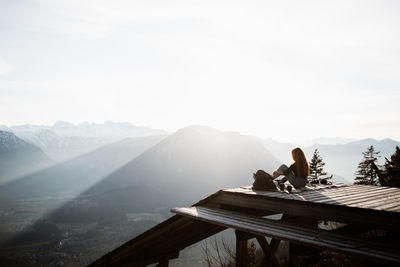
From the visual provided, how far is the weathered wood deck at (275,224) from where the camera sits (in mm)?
4078

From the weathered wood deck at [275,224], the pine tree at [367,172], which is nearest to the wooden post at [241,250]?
the weathered wood deck at [275,224]

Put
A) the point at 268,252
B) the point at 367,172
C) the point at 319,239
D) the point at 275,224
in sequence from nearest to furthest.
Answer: the point at 319,239 → the point at 275,224 → the point at 268,252 → the point at 367,172

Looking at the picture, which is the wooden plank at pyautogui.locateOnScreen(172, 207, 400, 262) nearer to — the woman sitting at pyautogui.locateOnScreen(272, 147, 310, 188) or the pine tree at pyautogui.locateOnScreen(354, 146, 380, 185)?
the woman sitting at pyautogui.locateOnScreen(272, 147, 310, 188)

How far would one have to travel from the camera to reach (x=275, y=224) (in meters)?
5.11

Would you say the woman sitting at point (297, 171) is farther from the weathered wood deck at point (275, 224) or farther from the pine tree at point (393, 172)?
the pine tree at point (393, 172)

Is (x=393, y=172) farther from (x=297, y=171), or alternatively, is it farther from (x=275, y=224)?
(x=275, y=224)

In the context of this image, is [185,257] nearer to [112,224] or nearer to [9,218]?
[112,224]

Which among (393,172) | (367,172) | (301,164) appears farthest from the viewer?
(367,172)

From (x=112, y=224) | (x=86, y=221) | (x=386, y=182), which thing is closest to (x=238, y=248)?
(x=386, y=182)

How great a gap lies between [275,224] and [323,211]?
1.08 m

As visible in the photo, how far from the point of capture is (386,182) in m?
30.0

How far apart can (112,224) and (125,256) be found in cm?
19268

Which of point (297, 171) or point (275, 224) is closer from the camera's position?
point (275, 224)

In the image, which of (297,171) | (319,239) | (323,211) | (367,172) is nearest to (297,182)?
(297,171)
